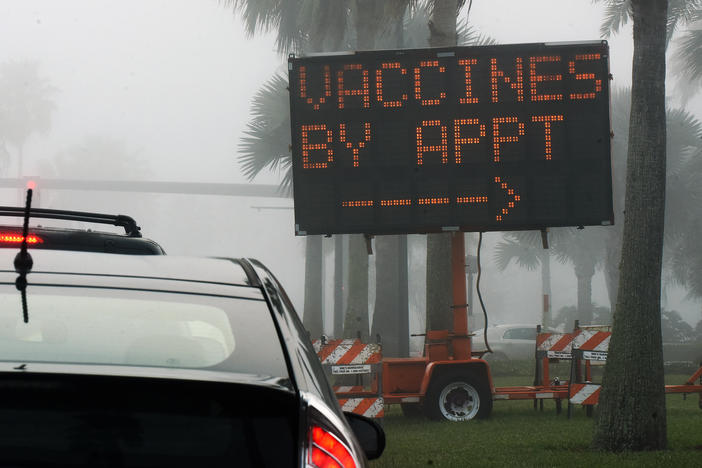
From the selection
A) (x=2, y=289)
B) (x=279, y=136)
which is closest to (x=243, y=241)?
(x=279, y=136)

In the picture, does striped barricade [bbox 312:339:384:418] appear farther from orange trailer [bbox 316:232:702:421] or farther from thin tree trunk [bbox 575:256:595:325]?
thin tree trunk [bbox 575:256:595:325]

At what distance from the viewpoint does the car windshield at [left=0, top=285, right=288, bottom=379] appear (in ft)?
8.32

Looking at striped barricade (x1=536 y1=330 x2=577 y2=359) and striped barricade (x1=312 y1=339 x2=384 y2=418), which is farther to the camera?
striped barricade (x1=536 y1=330 x2=577 y2=359)

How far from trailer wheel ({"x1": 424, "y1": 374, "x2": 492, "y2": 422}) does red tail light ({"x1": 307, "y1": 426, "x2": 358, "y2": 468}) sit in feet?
42.1

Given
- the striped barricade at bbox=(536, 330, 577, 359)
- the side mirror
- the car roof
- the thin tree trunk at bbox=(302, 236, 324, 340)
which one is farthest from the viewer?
the thin tree trunk at bbox=(302, 236, 324, 340)

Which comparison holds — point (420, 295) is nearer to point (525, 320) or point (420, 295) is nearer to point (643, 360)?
point (525, 320)

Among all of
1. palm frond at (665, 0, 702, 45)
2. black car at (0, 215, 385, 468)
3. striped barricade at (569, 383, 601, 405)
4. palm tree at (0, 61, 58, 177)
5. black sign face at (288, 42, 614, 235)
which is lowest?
striped barricade at (569, 383, 601, 405)

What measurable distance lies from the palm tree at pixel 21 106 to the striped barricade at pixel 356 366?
119 metres

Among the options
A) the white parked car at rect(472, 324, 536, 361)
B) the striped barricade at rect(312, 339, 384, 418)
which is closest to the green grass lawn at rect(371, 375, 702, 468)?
the striped barricade at rect(312, 339, 384, 418)

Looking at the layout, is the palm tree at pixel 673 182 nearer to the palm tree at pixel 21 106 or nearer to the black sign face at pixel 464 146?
the black sign face at pixel 464 146

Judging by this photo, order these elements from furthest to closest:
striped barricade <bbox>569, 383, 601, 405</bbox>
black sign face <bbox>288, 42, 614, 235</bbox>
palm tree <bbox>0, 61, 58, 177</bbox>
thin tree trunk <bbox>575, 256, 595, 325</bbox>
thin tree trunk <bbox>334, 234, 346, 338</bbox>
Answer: palm tree <bbox>0, 61, 58, 177</bbox>
thin tree trunk <bbox>575, 256, 595, 325</bbox>
thin tree trunk <bbox>334, 234, 346, 338</bbox>
striped barricade <bbox>569, 383, 601, 405</bbox>
black sign face <bbox>288, 42, 614, 235</bbox>

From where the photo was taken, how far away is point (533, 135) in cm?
1243

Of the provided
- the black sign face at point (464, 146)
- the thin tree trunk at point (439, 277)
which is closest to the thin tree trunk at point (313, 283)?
the thin tree trunk at point (439, 277)

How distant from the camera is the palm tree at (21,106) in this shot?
421 ft
